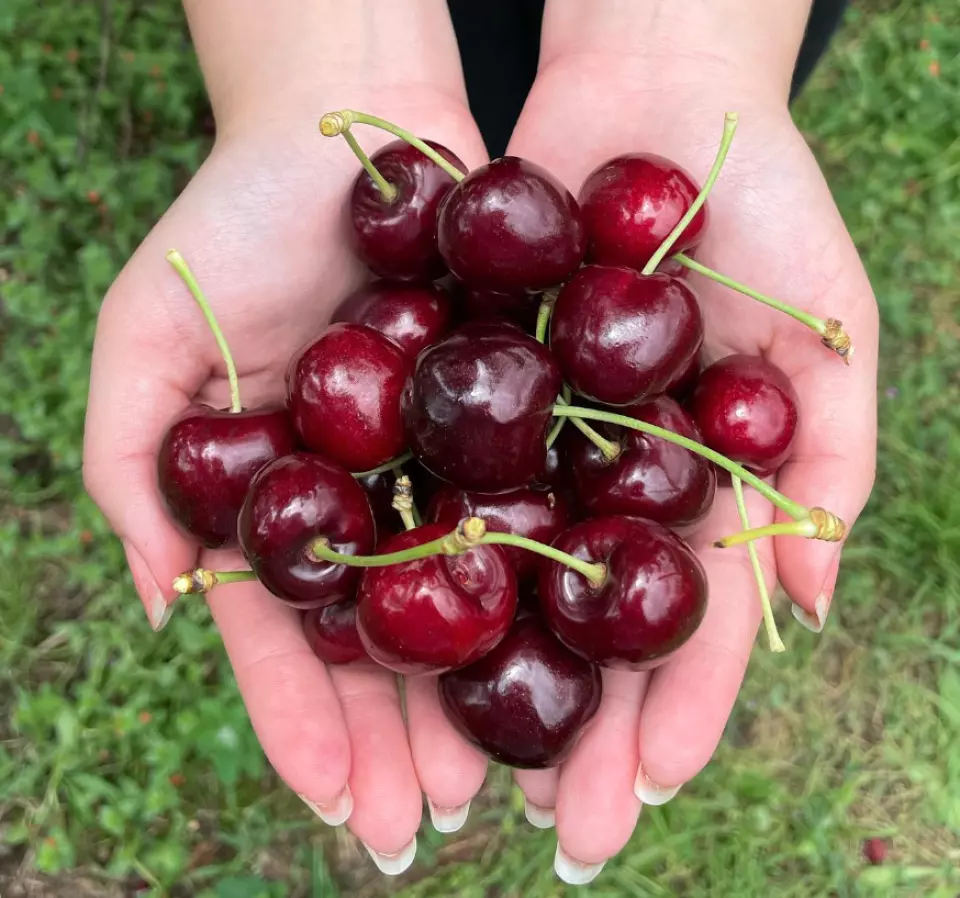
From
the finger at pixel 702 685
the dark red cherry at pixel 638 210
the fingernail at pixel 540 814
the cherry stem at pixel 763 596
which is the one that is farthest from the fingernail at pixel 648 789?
the dark red cherry at pixel 638 210

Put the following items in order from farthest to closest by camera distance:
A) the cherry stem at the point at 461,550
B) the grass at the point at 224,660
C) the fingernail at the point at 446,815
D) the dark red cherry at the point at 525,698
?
the grass at the point at 224,660
the fingernail at the point at 446,815
the dark red cherry at the point at 525,698
the cherry stem at the point at 461,550

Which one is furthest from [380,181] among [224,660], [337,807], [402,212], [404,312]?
[224,660]

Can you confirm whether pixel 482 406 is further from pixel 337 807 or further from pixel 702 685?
pixel 337 807

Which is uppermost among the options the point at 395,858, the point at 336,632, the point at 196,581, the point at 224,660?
the point at 196,581

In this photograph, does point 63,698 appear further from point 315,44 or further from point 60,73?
point 60,73

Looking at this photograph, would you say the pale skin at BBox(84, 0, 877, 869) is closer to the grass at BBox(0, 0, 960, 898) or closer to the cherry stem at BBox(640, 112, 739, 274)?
the cherry stem at BBox(640, 112, 739, 274)

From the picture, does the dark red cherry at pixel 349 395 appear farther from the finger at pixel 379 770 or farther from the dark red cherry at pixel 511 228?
the finger at pixel 379 770

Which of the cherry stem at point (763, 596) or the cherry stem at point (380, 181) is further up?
the cherry stem at point (380, 181)

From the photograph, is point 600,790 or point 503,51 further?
point 503,51

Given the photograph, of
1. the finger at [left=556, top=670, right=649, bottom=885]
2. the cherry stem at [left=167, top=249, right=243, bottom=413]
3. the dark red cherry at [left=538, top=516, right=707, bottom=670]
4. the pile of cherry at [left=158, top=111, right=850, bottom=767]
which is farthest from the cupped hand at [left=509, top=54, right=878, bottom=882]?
the cherry stem at [left=167, top=249, right=243, bottom=413]

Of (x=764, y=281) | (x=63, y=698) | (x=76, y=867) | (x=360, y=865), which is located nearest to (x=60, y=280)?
(x=63, y=698)
